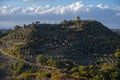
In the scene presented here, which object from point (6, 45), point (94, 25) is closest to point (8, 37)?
point (6, 45)

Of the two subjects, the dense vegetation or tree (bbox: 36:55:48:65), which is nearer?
the dense vegetation

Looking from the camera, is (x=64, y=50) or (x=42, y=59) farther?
(x=64, y=50)

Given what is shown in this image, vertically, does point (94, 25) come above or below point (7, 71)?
above

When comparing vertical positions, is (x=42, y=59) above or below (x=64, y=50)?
below

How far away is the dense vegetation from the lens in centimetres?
10412

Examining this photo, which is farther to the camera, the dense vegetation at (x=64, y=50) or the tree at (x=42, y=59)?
the tree at (x=42, y=59)

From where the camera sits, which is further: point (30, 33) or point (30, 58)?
point (30, 33)

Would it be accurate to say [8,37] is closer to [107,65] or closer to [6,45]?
[6,45]

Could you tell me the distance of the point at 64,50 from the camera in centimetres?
13262

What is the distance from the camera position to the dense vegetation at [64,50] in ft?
342

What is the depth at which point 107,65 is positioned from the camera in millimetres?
113938

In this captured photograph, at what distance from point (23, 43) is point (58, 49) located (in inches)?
447

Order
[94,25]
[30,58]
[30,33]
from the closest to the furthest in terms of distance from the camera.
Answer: [30,58] < [30,33] < [94,25]

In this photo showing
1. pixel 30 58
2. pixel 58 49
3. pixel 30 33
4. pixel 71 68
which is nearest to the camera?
pixel 71 68
